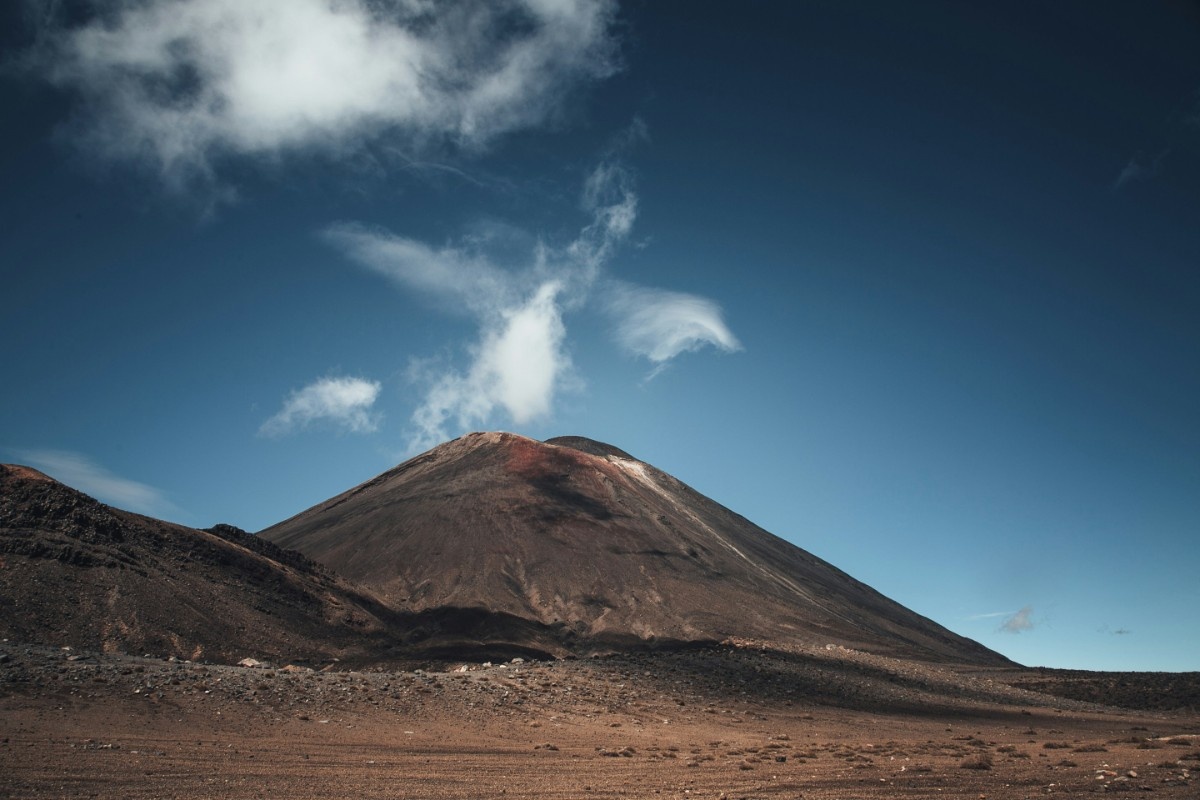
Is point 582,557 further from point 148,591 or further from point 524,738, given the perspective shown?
point 524,738

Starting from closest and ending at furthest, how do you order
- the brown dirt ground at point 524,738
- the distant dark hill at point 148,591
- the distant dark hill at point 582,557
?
the brown dirt ground at point 524,738 < the distant dark hill at point 148,591 < the distant dark hill at point 582,557

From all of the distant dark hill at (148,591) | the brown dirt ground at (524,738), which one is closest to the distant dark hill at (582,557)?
the distant dark hill at (148,591)

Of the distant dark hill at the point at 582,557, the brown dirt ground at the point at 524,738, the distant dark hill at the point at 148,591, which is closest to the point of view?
the brown dirt ground at the point at 524,738

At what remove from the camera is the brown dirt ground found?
15.8 m

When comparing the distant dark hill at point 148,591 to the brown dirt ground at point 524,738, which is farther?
the distant dark hill at point 148,591

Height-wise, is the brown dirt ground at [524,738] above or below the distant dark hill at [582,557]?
below

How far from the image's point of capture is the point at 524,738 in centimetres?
2495

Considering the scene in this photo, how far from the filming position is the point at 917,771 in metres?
18.7

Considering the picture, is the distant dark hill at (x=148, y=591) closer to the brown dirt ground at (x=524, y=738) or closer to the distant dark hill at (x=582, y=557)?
the distant dark hill at (x=582, y=557)

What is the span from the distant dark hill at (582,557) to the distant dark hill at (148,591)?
1507cm

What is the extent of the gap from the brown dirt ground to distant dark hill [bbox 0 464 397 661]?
1828 cm

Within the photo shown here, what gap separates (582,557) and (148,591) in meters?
49.0

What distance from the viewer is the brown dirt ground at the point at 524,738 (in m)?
15.8

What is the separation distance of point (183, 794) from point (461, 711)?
14.5 m
